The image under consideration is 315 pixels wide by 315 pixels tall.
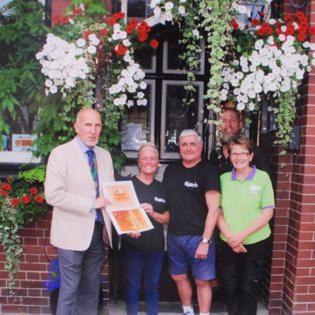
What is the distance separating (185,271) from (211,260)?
249mm

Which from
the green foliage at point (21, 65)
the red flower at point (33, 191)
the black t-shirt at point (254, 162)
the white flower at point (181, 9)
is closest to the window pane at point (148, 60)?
the green foliage at point (21, 65)

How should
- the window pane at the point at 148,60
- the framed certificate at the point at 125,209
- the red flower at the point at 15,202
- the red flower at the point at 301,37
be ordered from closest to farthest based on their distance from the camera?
the framed certificate at the point at 125,209, the red flower at the point at 301,37, the red flower at the point at 15,202, the window pane at the point at 148,60

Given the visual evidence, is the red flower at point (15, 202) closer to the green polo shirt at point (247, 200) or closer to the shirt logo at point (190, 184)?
the shirt logo at point (190, 184)

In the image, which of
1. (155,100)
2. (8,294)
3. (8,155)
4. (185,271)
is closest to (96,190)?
(185,271)

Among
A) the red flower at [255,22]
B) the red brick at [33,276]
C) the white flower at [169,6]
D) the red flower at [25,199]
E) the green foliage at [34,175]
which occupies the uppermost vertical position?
the white flower at [169,6]

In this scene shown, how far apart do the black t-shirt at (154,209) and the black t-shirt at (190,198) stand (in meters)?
0.10

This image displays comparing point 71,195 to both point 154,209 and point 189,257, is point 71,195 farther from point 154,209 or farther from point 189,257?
point 189,257

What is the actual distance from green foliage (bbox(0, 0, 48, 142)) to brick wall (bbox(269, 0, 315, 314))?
229 centimetres

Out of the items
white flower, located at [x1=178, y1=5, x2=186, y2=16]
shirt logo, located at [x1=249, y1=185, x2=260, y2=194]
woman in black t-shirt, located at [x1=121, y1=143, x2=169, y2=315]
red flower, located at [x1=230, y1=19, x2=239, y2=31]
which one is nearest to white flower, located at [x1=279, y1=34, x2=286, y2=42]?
red flower, located at [x1=230, y1=19, x2=239, y2=31]

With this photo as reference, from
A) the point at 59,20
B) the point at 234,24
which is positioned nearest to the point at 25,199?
the point at 59,20

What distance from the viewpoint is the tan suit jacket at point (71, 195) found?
289cm

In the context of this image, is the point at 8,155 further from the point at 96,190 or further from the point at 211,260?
the point at 211,260

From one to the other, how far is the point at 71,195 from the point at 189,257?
1121 millimetres

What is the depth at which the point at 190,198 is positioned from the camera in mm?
3203
